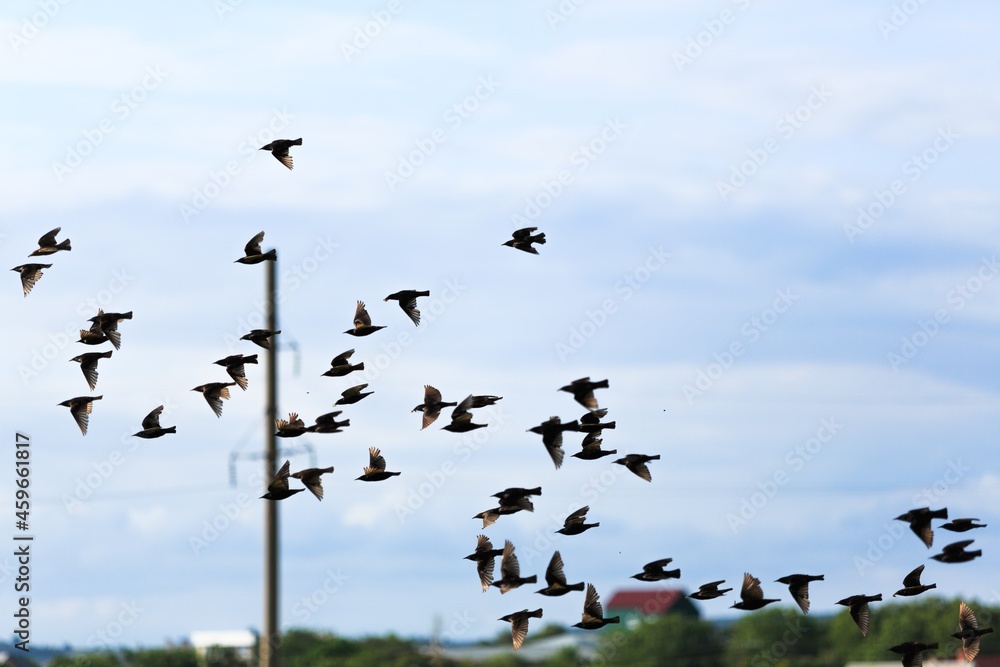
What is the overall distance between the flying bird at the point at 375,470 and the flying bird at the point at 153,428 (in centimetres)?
371

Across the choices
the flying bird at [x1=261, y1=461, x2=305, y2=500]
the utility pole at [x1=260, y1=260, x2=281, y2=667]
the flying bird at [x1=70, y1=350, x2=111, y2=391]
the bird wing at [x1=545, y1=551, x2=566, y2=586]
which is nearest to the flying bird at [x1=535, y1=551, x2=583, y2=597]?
the bird wing at [x1=545, y1=551, x2=566, y2=586]

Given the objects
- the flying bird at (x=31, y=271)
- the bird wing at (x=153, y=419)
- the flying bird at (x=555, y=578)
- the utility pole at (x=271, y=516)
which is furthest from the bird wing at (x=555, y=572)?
the utility pole at (x=271, y=516)

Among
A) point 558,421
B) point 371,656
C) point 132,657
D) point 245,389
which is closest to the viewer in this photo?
point 558,421

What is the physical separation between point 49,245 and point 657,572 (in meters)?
13.6

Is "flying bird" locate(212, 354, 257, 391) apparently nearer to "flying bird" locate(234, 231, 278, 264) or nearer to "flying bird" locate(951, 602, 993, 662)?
"flying bird" locate(234, 231, 278, 264)

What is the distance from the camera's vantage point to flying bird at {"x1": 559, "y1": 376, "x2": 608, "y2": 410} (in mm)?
29688

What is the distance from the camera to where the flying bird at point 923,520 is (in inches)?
1148

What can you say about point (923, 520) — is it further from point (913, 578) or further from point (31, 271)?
point (31, 271)

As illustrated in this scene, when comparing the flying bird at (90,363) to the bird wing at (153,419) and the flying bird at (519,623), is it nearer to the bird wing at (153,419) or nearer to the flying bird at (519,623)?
the bird wing at (153,419)

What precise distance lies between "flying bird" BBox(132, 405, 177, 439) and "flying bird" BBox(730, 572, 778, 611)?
10893mm

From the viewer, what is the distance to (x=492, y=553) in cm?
3070

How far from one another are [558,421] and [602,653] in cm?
11614

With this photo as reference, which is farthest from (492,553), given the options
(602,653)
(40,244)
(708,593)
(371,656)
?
(602,653)

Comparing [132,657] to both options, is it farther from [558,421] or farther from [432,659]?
[558,421]
